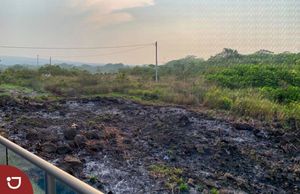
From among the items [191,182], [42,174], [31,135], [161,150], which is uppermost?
[42,174]

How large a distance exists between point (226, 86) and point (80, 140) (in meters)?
8.40

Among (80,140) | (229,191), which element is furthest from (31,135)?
(229,191)

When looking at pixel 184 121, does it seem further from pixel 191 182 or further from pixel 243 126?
pixel 191 182

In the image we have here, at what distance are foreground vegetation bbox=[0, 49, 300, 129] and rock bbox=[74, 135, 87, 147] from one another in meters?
5.21

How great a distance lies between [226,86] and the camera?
16.8m

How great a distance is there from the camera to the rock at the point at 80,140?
977 cm

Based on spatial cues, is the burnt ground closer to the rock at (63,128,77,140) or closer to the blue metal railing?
the rock at (63,128,77,140)

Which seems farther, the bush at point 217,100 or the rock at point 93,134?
the bush at point 217,100

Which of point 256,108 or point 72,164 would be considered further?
point 256,108

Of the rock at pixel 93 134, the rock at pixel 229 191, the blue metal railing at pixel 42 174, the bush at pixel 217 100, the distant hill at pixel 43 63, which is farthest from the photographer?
the distant hill at pixel 43 63

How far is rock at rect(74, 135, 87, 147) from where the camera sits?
32.1 ft

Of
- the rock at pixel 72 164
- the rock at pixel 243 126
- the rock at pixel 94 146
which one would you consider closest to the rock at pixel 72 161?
the rock at pixel 72 164

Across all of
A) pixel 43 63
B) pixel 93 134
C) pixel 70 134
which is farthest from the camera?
pixel 43 63

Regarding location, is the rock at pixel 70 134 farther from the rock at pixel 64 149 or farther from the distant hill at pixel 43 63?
the distant hill at pixel 43 63
